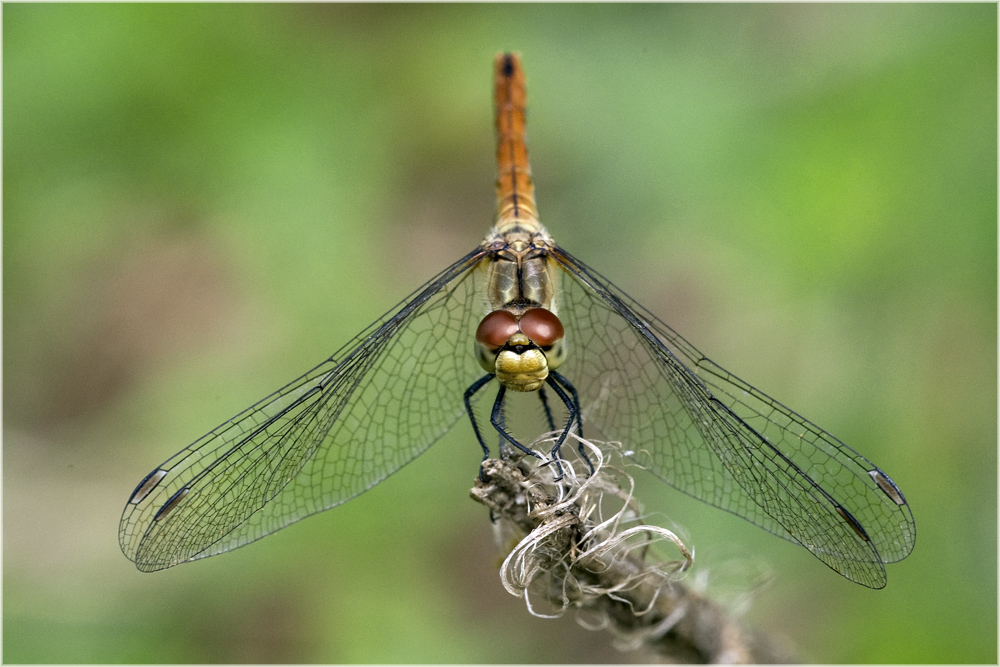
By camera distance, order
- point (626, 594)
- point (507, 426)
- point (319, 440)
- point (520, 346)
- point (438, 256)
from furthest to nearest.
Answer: point (438, 256), point (507, 426), point (319, 440), point (520, 346), point (626, 594)

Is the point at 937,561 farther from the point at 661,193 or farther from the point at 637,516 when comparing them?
the point at 661,193

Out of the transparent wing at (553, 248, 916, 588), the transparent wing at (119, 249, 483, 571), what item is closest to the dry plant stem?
the transparent wing at (553, 248, 916, 588)

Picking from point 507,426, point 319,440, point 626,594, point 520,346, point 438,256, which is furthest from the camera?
point 438,256

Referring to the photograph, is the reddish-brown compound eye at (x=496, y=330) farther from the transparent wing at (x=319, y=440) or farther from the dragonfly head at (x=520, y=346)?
the transparent wing at (x=319, y=440)

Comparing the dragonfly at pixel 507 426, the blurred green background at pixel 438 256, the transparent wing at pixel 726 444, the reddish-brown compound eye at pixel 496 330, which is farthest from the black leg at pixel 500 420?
the blurred green background at pixel 438 256

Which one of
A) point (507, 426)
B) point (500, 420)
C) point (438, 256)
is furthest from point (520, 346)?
point (438, 256)

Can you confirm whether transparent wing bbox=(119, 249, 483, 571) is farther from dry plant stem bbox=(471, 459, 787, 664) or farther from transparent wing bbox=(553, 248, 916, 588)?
dry plant stem bbox=(471, 459, 787, 664)

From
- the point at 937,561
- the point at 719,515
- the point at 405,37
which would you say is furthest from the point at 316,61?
the point at 937,561

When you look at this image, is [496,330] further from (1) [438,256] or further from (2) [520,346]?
(1) [438,256]
